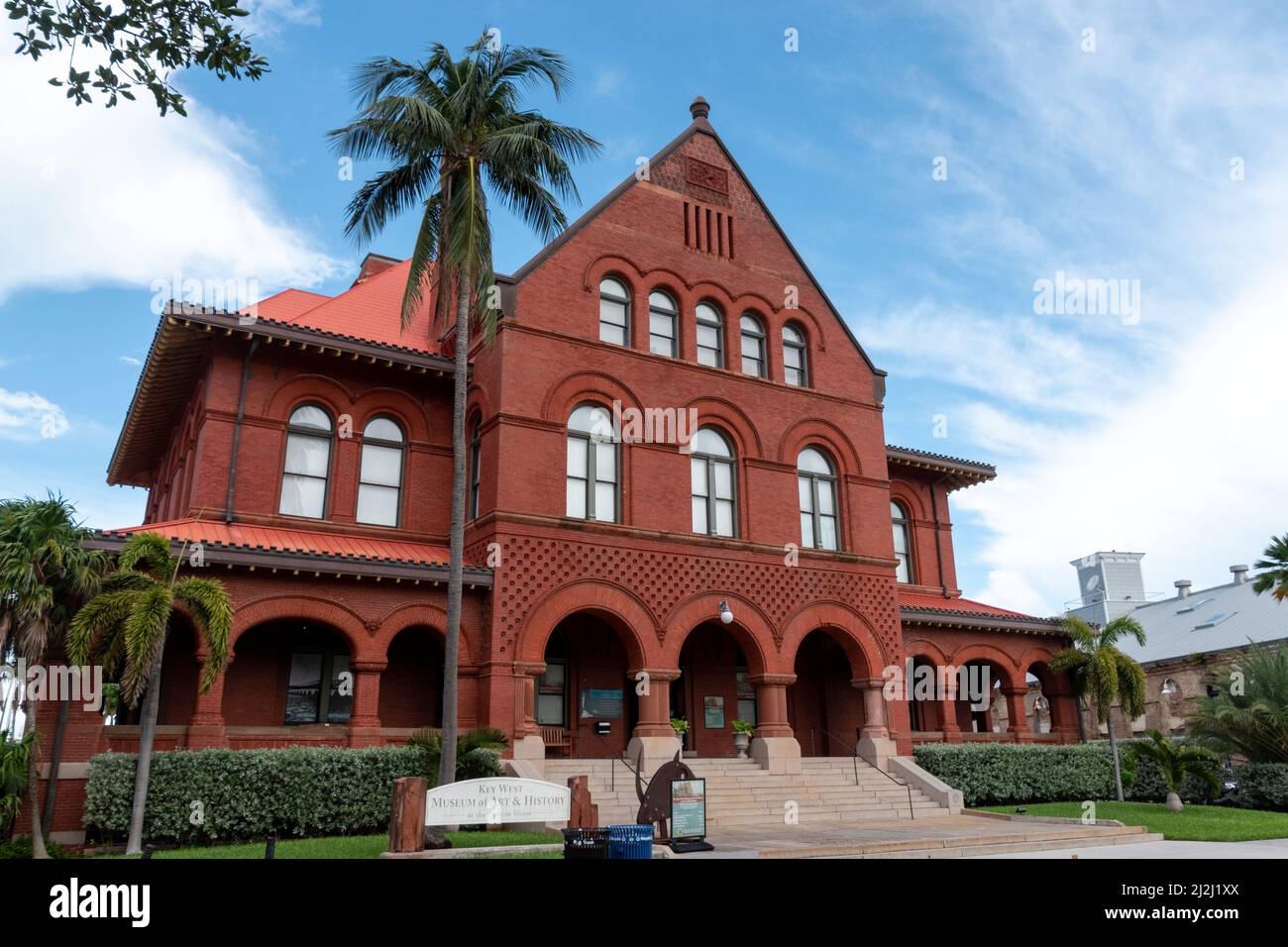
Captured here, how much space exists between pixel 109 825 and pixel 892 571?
18351mm

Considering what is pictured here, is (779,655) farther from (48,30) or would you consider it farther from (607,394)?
(48,30)

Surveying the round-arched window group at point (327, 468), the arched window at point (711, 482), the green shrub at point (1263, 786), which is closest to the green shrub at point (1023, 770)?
the green shrub at point (1263, 786)

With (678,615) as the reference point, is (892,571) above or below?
above

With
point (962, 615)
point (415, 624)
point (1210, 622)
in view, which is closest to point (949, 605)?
point (962, 615)

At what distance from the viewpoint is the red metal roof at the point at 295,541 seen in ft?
57.5

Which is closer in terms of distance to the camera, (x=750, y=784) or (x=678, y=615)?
(x=750, y=784)

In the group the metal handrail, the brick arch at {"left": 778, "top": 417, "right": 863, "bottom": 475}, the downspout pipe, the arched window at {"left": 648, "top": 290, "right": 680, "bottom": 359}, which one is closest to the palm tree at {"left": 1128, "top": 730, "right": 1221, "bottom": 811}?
the metal handrail

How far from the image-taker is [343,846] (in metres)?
13.8

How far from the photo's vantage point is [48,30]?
801 centimetres

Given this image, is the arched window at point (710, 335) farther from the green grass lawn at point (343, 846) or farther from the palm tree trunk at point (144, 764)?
the palm tree trunk at point (144, 764)

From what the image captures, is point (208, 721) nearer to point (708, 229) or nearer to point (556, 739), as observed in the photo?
point (556, 739)

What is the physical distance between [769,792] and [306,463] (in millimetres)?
A: 12133
